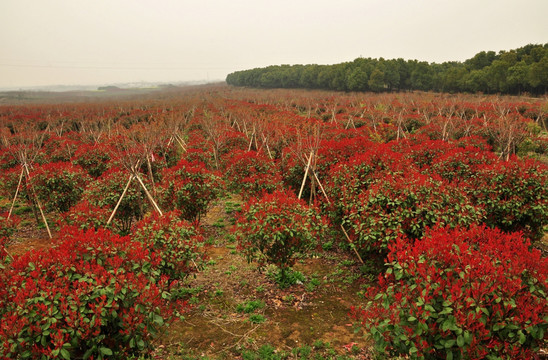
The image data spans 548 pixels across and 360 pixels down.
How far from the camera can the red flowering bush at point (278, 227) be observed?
6.32 m

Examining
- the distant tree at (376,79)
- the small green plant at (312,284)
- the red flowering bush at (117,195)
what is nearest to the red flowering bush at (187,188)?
the red flowering bush at (117,195)

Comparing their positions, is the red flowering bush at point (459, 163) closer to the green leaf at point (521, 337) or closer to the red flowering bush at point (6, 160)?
the green leaf at point (521, 337)

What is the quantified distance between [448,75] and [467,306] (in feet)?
211

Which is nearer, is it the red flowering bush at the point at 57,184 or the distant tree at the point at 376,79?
the red flowering bush at the point at 57,184

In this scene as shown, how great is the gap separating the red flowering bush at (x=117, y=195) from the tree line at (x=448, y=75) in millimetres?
53139

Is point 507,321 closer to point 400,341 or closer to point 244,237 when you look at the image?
point 400,341

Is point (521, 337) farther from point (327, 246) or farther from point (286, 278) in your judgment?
point (327, 246)

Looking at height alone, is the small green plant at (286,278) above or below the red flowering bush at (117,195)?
below

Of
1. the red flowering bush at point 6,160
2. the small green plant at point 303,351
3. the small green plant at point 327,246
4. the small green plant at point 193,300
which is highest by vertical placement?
the red flowering bush at point 6,160

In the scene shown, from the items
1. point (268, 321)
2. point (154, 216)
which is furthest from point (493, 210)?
point (154, 216)

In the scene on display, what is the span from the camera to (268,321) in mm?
6332

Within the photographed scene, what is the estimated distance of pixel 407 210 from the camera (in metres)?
6.41

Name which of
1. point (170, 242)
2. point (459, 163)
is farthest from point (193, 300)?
point (459, 163)

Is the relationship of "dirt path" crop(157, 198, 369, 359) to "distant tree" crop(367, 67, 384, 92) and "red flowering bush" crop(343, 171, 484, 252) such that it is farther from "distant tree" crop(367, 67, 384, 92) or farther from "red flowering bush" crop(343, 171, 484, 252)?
"distant tree" crop(367, 67, 384, 92)
